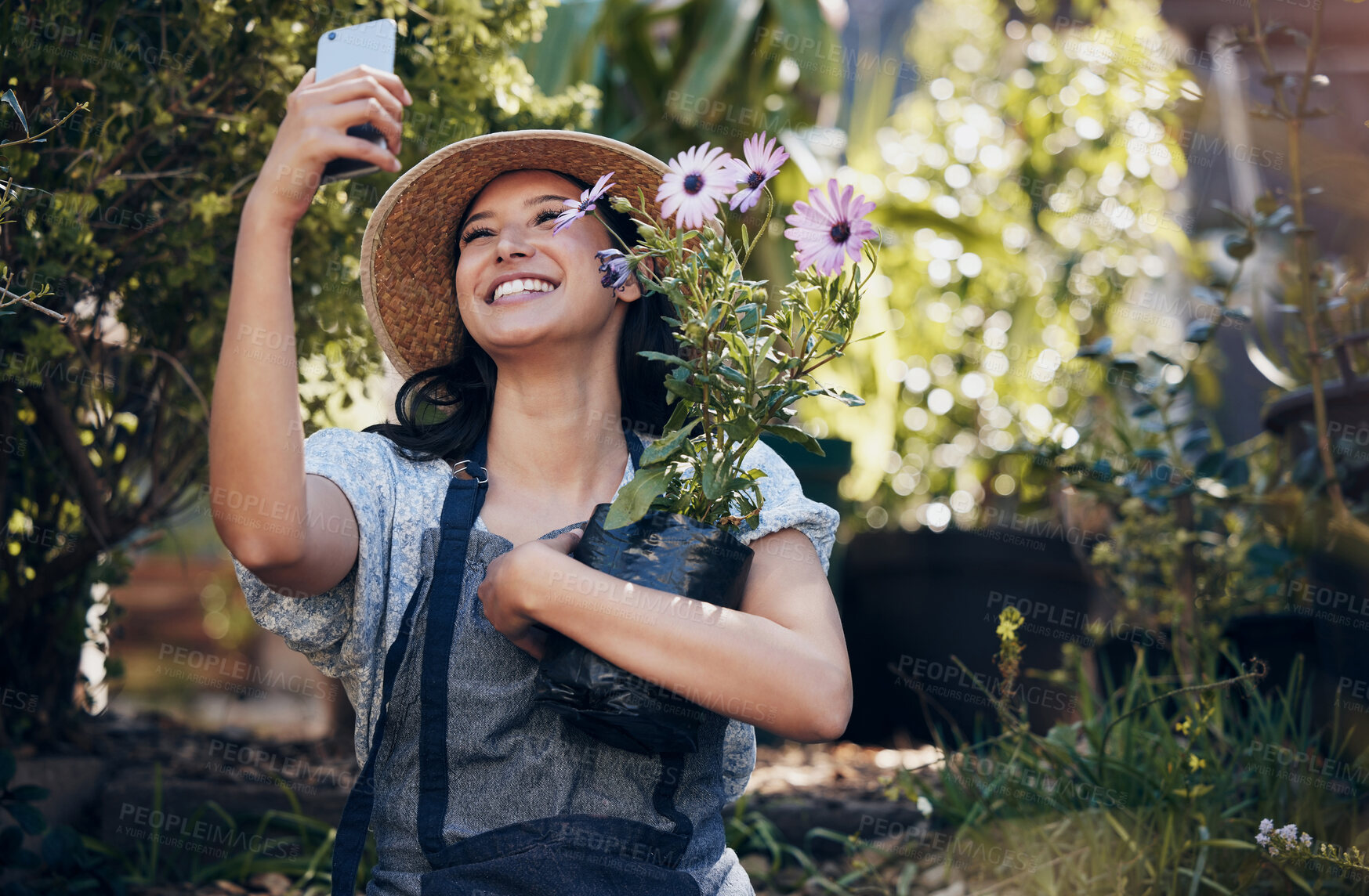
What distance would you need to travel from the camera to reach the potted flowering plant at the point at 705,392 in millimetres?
1336

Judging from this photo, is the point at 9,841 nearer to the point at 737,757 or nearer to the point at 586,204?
the point at 737,757

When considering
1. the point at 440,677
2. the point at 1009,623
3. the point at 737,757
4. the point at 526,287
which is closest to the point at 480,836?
the point at 440,677

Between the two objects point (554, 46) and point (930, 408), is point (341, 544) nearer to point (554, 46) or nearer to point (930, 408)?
point (554, 46)

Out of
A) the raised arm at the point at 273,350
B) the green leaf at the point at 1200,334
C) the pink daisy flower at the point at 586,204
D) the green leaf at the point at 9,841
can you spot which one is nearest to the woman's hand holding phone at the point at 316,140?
the raised arm at the point at 273,350

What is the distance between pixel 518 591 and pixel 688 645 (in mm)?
221

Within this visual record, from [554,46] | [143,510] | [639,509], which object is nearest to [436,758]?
[639,509]

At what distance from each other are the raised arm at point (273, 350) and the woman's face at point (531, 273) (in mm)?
328

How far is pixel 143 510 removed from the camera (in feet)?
7.64

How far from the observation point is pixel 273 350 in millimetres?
1302

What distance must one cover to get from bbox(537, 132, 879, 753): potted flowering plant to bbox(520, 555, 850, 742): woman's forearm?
0.03 metres

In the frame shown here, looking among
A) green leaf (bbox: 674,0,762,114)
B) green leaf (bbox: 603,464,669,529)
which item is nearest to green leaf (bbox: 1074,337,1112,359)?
green leaf (bbox: 603,464,669,529)

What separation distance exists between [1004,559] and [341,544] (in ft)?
7.78

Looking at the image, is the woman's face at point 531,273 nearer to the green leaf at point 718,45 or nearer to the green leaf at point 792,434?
the green leaf at point 792,434

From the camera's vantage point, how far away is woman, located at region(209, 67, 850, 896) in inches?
51.4
